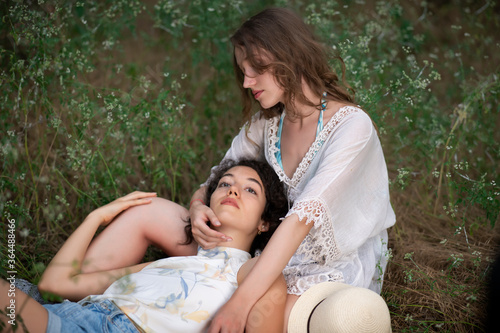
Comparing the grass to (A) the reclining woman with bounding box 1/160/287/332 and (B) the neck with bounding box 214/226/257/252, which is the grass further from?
(B) the neck with bounding box 214/226/257/252

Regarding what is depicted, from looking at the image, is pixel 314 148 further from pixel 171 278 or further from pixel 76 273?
pixel 76 273

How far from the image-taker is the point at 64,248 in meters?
2.13

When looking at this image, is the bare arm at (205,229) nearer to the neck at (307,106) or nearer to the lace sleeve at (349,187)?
the lace sleeve at (349,187)

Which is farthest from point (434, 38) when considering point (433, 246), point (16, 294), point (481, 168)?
point (16, 294)

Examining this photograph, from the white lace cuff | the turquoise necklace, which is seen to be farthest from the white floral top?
the turquoise necklace

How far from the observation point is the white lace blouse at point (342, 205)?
6.52 feet

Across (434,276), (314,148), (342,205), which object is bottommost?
(434,276)

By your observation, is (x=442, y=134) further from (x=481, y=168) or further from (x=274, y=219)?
(x=274, y=219)

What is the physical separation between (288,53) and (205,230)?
0.85 m

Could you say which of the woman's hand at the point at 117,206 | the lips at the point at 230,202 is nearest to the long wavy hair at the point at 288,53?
the lips at the point at 230,202

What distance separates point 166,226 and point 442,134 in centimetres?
183

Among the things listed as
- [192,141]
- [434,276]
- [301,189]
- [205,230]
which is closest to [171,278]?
[205,230]

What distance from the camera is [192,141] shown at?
376 cm

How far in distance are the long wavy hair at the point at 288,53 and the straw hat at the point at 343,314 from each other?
34.3 inches
